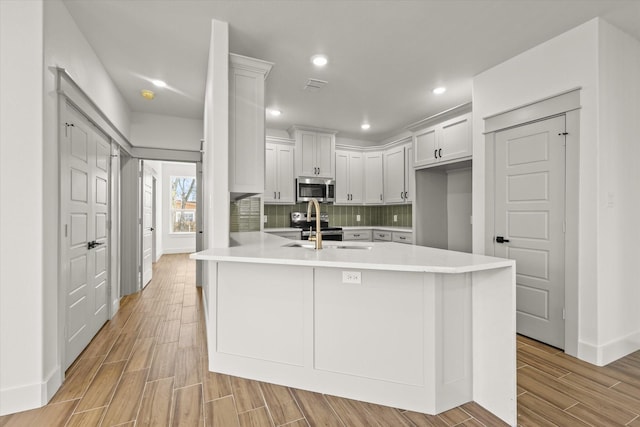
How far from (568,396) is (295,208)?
14.7 feet

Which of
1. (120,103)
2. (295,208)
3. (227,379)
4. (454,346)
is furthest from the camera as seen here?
(295,208)

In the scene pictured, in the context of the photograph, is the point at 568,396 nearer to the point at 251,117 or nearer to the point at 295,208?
the point at 251,117

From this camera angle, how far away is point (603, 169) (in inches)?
96.3

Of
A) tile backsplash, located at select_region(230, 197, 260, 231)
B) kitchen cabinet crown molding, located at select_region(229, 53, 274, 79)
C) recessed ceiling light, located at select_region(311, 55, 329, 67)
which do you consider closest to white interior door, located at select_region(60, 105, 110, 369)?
kitchen cabinet crown molding, located at select_region(229, 53, 274, 79)

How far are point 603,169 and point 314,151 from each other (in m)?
3.84

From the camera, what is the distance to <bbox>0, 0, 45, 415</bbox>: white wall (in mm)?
1816

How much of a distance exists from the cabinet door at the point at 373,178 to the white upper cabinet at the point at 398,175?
0.40 ft

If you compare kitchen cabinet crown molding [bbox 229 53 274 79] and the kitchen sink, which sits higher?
kitchen cabinet crown molding [bbox 229 53 274 79]

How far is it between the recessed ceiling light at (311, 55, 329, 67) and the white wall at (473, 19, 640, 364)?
1.95m

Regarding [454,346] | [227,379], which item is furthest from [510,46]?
[227,379]

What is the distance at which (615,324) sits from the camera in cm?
255

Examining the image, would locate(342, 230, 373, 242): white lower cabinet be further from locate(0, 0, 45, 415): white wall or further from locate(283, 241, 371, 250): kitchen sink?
locate(0, 0, 45, 415): white wall

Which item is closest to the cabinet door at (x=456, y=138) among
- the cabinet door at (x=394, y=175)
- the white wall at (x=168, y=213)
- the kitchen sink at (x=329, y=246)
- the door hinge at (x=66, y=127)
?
the cabinet door at (x=394, y=175)

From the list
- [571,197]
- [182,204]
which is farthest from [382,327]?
[182,204]
